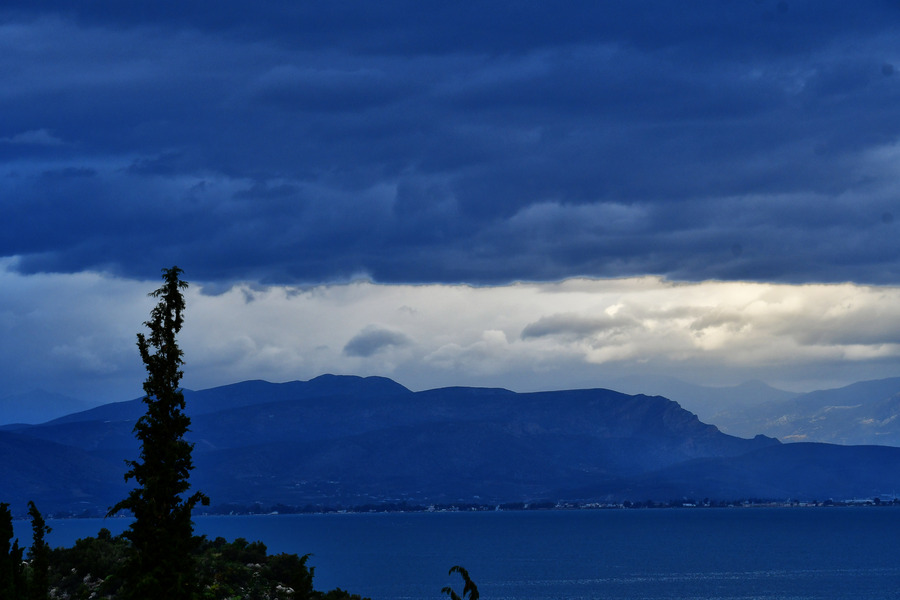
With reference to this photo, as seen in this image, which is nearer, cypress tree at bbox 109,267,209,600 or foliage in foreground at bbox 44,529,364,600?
cypress tree at bbox 109,267,209,600

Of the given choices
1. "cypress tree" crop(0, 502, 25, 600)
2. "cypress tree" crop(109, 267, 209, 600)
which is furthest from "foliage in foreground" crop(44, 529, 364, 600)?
"cypress tree" crop(109, 267, 209, 600)

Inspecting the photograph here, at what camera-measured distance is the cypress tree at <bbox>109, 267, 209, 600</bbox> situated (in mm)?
44250

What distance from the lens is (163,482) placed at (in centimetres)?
4466

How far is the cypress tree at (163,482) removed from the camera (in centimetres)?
4425

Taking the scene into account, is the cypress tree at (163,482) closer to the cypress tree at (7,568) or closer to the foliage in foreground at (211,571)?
the cypress tree at (7,568)

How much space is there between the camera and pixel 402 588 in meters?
196

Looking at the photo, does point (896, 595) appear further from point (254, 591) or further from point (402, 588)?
point (254, 591)

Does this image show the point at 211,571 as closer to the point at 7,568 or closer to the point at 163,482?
the point at 7,568

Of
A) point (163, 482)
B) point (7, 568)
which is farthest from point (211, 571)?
point (163, 482)

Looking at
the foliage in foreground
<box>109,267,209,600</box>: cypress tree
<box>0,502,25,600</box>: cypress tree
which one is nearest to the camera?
<box>109,267,209,600</box>: cypress tree

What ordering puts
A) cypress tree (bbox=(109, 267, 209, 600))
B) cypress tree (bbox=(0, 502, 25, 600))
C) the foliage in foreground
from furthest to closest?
the foliage in foreground → cypress tree (bbox=(0, 502, 25, 600)) → cypress tree (bbox=(109, 267, 209, 600))

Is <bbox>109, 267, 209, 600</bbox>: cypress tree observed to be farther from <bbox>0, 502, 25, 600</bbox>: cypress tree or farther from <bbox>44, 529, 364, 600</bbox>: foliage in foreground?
<bbox>44, 529, 364, 600</bbox>: foliage in foreground

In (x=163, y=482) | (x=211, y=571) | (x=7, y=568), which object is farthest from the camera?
(x=211, y=571)

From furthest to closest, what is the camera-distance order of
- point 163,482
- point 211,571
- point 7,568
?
point 211,571
point 7,568
point 163,482
